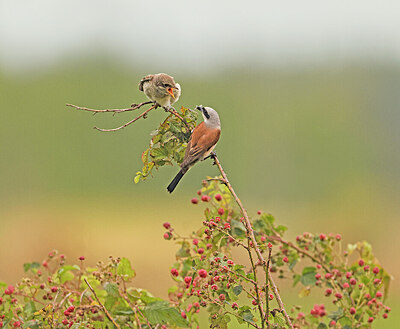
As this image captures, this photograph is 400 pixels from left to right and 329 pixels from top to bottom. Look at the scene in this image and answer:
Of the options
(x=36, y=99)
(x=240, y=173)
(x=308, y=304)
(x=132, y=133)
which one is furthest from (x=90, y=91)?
(x=308, y=304)

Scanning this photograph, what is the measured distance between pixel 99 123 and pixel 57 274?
14406mm

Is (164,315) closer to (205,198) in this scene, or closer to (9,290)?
(205,198)

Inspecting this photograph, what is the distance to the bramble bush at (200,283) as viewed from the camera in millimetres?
1794

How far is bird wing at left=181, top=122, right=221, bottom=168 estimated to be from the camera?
7.20 feet

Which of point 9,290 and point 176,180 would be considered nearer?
point 9,290

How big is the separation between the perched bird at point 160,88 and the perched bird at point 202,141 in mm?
492

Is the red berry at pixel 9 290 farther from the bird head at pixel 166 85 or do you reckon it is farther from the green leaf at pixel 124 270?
the bird head at pixel 166 85

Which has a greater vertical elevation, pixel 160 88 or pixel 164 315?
pixel 160 88

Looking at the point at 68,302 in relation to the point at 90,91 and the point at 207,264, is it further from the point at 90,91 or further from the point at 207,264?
the point at 90,91

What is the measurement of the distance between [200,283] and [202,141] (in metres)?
0.56

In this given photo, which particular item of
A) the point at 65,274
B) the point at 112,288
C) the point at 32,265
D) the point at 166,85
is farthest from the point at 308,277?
the point at 166,85

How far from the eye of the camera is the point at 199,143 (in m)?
2.23

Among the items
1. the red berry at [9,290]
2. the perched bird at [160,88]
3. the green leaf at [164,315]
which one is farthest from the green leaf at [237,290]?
the perched bird at [160,88]

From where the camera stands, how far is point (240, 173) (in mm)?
20844
